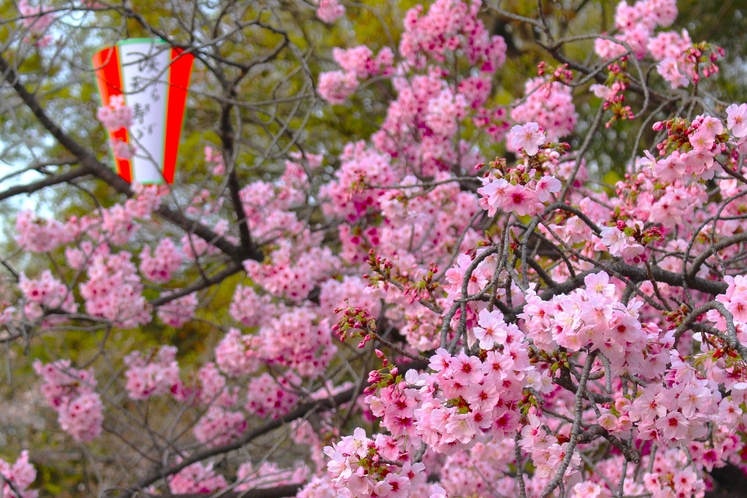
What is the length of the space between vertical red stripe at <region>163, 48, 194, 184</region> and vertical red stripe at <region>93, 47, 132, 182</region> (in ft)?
0.83

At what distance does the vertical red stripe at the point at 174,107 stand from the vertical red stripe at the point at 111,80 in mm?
254

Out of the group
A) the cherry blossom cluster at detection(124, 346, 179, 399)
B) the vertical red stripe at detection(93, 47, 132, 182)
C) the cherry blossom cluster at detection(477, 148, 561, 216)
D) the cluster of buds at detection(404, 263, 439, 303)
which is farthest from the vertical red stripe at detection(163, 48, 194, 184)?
the cherry blossom cluster at detection(477, 148, 561, 216)

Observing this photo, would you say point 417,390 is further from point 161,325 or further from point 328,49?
point 161,325

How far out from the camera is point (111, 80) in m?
3.45

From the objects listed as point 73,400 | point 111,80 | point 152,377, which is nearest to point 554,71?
point 111,80

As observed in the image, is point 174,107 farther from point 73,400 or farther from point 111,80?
point 73,400

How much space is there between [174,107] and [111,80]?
37 cm

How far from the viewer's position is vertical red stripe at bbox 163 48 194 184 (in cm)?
334

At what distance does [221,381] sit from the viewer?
434 centimetres

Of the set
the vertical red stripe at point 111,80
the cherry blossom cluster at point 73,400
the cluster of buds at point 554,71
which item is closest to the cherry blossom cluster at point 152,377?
the cherry blossom cluster at point 73,400

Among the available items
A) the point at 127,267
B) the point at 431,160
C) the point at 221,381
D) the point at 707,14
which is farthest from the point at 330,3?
the point at 707,14

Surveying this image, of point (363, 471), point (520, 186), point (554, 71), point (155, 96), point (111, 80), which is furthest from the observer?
point (111, 80)

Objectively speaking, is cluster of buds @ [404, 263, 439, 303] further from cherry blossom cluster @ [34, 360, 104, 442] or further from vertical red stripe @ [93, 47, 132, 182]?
cherry blossom cluster @ [34, 360, 104, 442]

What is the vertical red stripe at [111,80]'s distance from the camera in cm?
316
